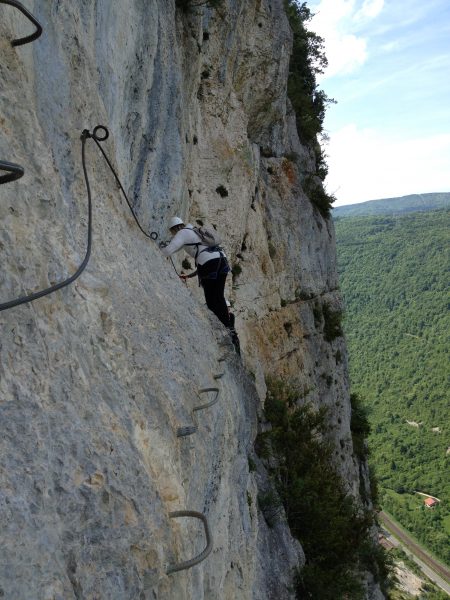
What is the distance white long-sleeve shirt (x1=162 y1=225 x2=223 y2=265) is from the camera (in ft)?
21.4

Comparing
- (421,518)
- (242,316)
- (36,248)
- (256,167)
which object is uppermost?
(256,167)

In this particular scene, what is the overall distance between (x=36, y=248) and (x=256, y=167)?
12.0 metres

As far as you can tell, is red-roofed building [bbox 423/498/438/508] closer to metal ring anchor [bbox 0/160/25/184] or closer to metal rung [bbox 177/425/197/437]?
metal rung [bbox 177/425/197/437]

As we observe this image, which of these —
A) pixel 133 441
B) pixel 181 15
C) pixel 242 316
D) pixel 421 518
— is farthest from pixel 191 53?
pixel 421 518

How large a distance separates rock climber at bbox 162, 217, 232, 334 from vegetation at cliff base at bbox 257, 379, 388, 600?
3193 mm

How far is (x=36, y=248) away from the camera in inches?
113

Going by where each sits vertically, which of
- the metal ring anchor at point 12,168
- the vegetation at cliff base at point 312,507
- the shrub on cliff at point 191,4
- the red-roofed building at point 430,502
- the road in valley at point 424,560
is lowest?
the road in valley at point 424,560

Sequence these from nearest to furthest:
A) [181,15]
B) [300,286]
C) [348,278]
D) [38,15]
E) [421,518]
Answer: [38,15] < [181,15] < [300,286] < [421,518] < [348,278]

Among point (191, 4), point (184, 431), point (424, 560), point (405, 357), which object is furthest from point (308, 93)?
point (405, 357)

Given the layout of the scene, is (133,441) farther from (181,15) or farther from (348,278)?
(348,278)

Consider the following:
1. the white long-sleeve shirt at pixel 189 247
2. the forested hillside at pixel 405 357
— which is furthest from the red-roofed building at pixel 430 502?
the white long-sleeve shirt at pixel 189 247

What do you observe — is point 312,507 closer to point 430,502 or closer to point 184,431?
point 184,431

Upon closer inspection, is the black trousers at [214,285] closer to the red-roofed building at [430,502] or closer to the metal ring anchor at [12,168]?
the metal ring anchor at [12,168]

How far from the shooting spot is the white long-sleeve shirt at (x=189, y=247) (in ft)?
21.4
